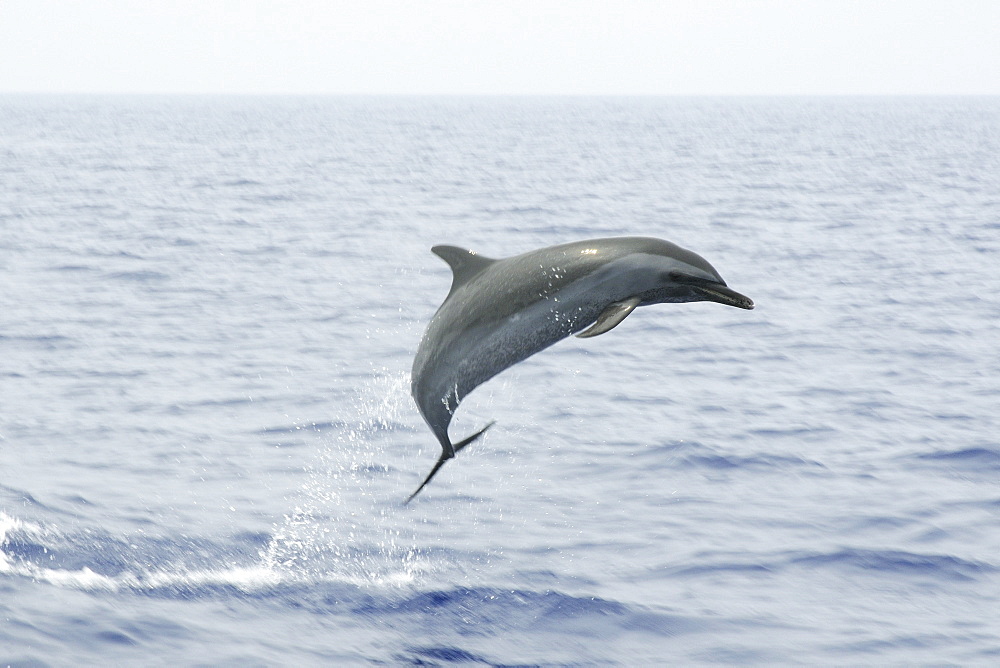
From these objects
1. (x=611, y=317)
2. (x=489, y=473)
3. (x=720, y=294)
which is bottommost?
(x=489, y=473)

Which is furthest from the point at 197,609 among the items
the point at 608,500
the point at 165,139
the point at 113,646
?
the point at 165,139

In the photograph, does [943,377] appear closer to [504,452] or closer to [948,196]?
[504,452]

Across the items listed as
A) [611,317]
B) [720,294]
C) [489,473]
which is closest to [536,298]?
[611,317]

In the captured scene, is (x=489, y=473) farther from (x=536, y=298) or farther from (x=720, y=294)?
(x=720, y=294)

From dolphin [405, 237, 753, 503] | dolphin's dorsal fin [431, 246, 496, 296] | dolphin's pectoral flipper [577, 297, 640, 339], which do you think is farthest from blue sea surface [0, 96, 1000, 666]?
dolphin's pectoral flipper [577, 297, 640, 339]

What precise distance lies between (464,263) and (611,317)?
4.79 feet

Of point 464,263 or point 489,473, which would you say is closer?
point 464,263

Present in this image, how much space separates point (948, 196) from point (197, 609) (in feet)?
142

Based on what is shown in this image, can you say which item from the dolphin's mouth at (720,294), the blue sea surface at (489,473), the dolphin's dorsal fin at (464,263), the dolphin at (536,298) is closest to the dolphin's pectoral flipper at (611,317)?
the dolphin at (536,298)

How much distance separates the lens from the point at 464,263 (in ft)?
24.7

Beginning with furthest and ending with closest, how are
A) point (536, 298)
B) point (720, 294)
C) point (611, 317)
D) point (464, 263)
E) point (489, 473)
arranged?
point (489, 473) < point (464, 263) < point (536, 298) < point (720, 294) < point (611, 317)

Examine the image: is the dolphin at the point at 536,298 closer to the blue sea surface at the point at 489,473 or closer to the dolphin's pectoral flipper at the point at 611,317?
the dolphin's pectoral flipper at the point at 611,317

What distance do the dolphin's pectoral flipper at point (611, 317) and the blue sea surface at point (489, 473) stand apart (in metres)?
3.47

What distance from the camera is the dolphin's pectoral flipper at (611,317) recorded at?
621 centimetres
